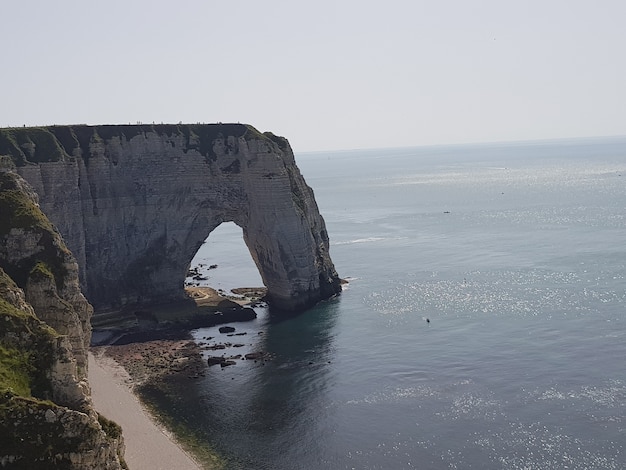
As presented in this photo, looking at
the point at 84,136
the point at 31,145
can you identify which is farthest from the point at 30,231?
the point at 84,136

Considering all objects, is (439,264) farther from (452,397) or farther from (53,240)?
(53,240)

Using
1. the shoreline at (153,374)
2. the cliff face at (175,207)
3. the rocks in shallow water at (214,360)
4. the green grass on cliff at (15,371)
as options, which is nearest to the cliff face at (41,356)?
the green grass on cliff at (15,371)

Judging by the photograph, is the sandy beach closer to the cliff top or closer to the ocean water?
the ocean water

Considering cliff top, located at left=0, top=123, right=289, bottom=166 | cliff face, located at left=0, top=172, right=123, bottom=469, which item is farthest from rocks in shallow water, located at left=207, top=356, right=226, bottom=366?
cliff top, located at left=0, top=123, right=289, bottom=166

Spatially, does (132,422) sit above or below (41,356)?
below

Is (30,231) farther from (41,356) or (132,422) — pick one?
(132,422)

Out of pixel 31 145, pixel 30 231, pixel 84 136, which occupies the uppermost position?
pixel 84 136

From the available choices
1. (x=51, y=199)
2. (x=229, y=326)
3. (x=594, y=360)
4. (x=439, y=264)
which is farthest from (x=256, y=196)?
(x=594, y=360)

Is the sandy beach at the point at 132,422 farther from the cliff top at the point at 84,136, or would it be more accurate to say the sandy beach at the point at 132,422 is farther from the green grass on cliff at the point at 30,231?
the cliff top at the point at 84,136
